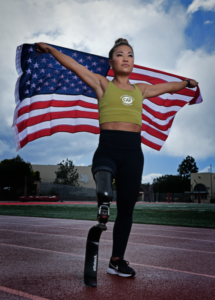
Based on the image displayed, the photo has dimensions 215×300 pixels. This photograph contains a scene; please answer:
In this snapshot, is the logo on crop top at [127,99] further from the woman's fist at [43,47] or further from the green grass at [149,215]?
the green grass at [149,215]

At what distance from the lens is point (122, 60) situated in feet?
9.80

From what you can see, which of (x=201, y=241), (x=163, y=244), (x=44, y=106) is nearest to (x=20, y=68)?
(x=44, y=106)

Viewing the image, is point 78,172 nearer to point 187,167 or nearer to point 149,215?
point 187,167

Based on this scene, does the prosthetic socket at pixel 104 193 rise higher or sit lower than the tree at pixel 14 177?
lower

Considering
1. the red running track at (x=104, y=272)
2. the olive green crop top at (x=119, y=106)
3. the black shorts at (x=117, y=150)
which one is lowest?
the red running track at (x=104, y=272)

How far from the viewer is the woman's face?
299 centimetres

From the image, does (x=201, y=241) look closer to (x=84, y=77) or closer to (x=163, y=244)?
(x=163, y=244)

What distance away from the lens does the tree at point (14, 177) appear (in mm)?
38844

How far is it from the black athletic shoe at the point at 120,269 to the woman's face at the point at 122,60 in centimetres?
183

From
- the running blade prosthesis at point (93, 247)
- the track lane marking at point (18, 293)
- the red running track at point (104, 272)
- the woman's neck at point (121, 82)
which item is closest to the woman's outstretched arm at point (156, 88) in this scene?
the woman's neck at point (121, 82)

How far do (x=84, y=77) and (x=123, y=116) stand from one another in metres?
0.59

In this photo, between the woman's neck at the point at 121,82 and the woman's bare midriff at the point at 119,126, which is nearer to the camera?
the woman's bare midriff at the point at 119,126

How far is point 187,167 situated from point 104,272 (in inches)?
3518

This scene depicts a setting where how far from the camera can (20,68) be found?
591 cm
